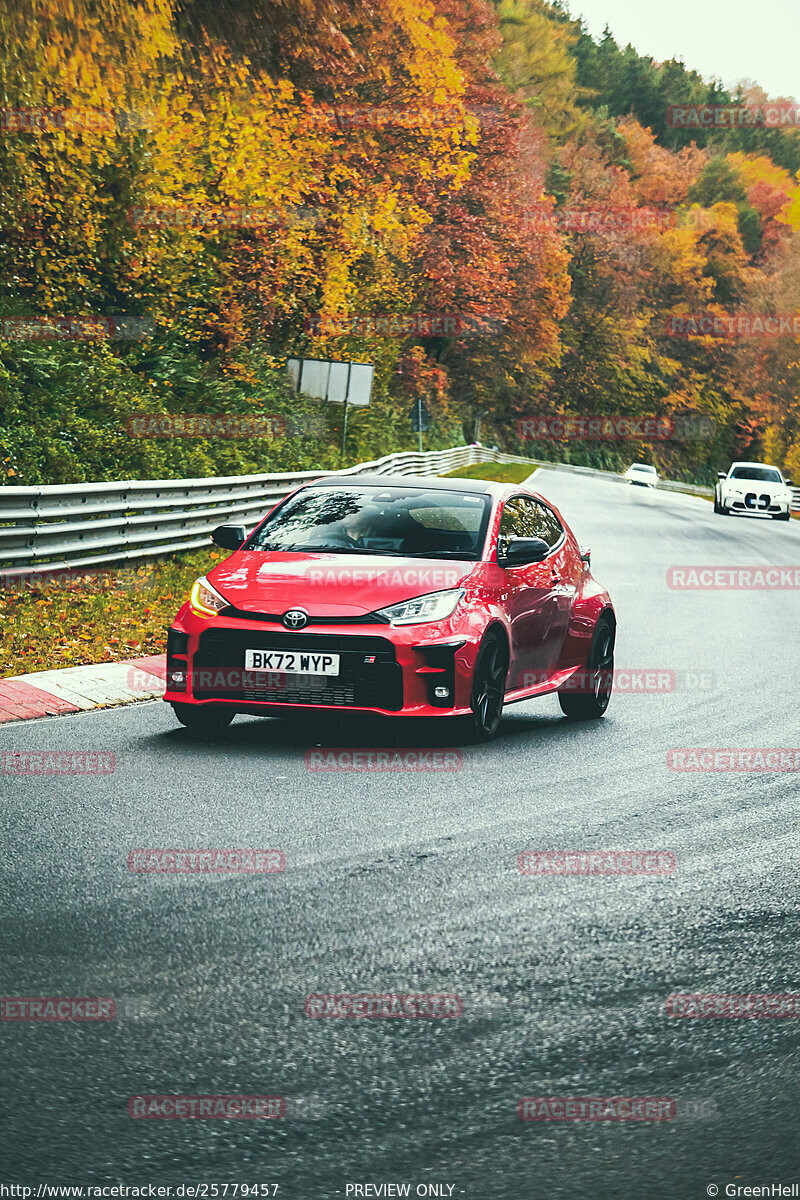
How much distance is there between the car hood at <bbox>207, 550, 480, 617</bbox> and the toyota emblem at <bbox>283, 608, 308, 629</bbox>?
0.04 m

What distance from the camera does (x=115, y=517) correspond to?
1500 cm

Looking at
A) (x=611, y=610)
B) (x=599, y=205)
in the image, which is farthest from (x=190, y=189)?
(x=599, y=205)

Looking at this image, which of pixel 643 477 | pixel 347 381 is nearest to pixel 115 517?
pixel 347 381

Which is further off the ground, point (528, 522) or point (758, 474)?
point (528, 522)

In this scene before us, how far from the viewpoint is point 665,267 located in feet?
326

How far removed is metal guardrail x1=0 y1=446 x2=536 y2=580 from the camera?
12844 millimetres

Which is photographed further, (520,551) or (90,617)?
(90,617)

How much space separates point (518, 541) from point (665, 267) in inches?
3714

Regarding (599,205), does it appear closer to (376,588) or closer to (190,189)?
(190,189)

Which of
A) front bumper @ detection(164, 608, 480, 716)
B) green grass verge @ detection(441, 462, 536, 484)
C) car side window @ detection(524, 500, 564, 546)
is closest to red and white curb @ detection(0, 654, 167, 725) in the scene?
front bumper @ detection(164, 608, 480, 716)

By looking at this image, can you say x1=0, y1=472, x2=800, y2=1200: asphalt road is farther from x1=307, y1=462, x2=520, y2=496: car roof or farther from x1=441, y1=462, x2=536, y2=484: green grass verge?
x1=441, y1=462, x2=536, y2=484: green grass verge

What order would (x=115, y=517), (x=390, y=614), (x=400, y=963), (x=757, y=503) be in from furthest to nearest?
(x=757, y=503), (x=115, y=517), (x=390, y=614), (x=400, y=963)

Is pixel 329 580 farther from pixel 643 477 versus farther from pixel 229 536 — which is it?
pixel 643 477

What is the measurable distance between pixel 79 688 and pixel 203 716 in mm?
1693
